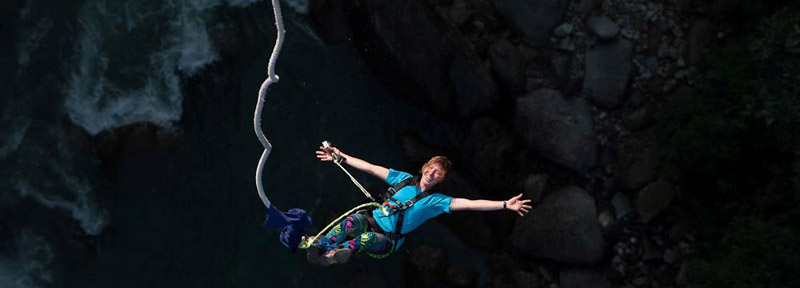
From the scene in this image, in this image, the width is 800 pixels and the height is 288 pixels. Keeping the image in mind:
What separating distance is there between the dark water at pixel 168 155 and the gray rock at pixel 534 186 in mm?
1444

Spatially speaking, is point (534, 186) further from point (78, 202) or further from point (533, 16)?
point (78, 202)

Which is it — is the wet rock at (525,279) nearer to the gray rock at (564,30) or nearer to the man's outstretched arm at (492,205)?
the gray rock at (564,30)

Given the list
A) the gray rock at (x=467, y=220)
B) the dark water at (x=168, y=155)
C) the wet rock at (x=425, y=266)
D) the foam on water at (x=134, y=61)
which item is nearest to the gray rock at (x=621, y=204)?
the gray rock at (x=467, y=220)

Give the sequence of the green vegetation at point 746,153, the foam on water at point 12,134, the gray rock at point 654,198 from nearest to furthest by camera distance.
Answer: the green vegetation at point 746,153
the foam on water at point 12,134
the gray rock at point 654,198

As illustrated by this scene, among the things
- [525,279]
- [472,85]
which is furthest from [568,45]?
[525,279]

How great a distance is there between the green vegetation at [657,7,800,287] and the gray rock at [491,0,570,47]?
2.42 metres

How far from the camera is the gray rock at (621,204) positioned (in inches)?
491

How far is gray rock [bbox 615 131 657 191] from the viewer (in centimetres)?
1224

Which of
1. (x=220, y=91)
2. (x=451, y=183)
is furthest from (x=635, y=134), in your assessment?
(x=220, y=91)

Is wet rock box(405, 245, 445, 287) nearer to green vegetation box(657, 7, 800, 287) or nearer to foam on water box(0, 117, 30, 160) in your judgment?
green vegetation box(657, 7, 800, 287)

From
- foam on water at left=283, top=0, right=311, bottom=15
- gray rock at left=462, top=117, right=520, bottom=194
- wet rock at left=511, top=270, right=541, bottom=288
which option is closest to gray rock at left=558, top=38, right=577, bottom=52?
gray rock at left=462, top=117, right=520, bottom=194

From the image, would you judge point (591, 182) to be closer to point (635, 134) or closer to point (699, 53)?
point (635, 134)

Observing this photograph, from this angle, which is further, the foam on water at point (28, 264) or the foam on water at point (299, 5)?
the foam on water at point (299, 5)

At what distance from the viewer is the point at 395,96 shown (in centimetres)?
1281
